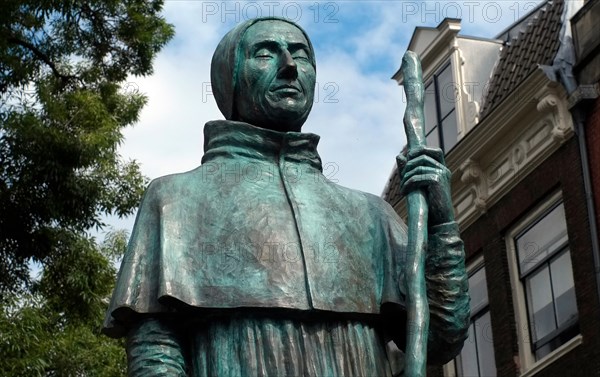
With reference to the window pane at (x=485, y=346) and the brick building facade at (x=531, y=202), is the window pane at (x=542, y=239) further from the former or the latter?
the window pane at (x=485, y=346)

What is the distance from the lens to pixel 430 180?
17.7 ft

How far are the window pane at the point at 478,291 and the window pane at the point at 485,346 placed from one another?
17 centimetres

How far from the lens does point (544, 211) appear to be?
22.1 m

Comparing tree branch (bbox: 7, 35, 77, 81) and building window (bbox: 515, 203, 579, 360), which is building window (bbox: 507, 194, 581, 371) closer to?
building window (bbox: 515, 203, 579, 360)

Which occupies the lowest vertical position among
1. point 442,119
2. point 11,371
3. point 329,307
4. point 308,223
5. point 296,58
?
point 329,307

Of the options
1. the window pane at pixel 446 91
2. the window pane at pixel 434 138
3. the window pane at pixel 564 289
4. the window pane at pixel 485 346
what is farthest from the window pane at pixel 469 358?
the window pane at pixel 446 91

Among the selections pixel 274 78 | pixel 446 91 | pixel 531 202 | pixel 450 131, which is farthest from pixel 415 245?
pixel 446 91

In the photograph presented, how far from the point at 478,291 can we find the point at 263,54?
60.9ft

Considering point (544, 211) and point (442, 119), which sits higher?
point (442, 119)

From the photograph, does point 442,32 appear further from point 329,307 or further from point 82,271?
point 329,307

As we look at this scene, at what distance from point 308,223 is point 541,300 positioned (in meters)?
16.7

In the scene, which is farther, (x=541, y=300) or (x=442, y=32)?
(x=442, y=32)

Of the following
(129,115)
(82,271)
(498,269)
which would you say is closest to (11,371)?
(82,271)

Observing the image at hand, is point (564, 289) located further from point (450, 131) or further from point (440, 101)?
point (440, 101)
